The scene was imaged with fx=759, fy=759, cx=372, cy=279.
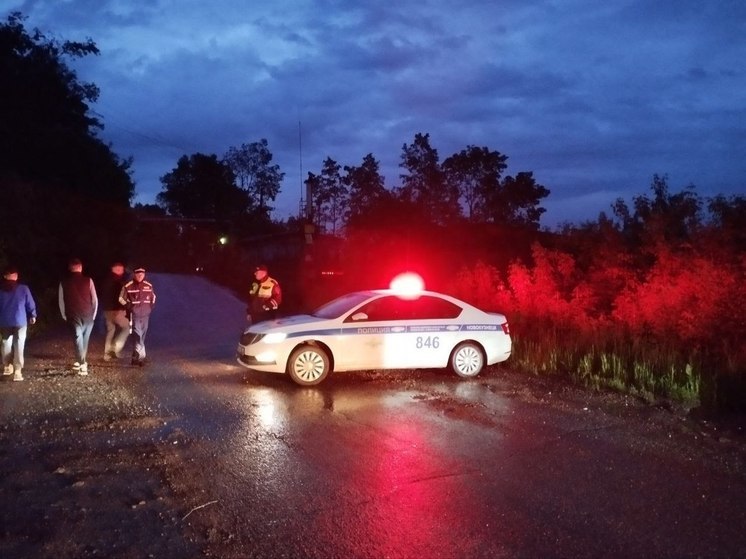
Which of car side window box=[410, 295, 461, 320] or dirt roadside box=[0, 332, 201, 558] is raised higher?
car side window box=[410, 295, 461, 320]

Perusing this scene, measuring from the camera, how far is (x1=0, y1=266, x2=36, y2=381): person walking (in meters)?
10.9

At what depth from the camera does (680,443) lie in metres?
7.89

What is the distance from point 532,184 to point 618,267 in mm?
16968

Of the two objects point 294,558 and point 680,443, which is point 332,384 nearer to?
point 680,443

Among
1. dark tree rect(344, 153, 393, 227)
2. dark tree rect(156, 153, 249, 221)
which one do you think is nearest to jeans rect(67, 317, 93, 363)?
dark tree rect(344, 153, 393, 227)

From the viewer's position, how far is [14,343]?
11117mm

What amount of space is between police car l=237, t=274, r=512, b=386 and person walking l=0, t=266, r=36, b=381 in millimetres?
3146

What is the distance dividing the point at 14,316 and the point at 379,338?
5.31 metres

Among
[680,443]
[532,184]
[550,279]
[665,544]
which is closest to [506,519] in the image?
[665,544]

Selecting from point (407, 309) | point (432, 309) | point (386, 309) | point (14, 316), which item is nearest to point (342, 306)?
point (386, 309)

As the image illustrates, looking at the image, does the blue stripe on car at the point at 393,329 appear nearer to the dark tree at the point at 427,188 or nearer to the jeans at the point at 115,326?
the jeans at the point at 115,326

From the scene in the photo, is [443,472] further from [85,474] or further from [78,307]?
[78,307]

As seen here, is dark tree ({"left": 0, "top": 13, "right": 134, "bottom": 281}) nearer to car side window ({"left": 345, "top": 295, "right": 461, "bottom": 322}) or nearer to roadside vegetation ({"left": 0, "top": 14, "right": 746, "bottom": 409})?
roadside vegetation ({"left": 0, "top": 14, "right": 746, "bottom": 409})

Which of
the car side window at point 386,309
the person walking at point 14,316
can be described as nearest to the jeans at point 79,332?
the person walking at point 14,316
